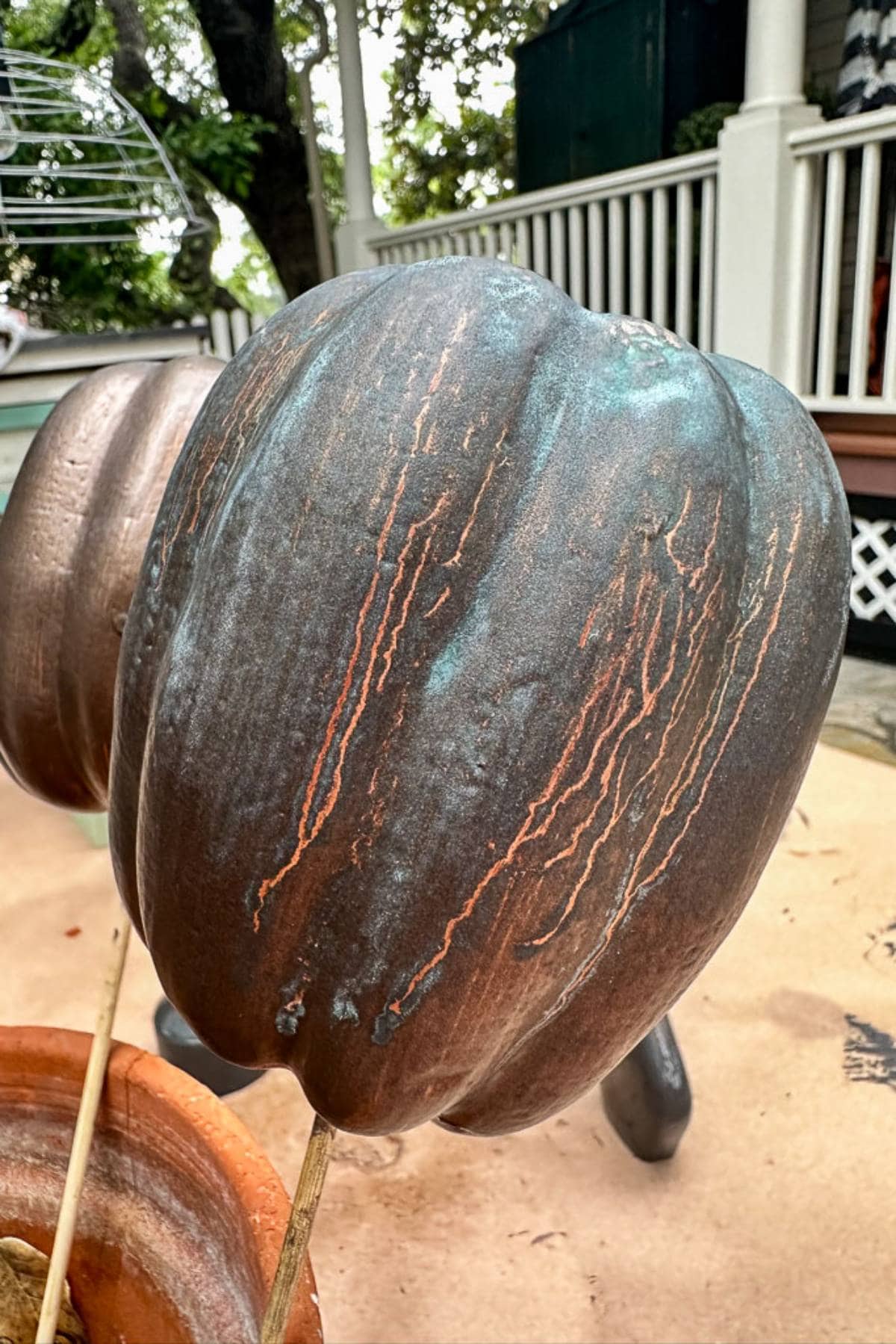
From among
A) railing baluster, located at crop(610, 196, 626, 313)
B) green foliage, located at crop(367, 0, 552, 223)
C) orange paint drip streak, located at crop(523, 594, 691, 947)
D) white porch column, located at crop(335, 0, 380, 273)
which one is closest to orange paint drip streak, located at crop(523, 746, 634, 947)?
orange paint drip streak, located at crop(523, 594, 691, 947)

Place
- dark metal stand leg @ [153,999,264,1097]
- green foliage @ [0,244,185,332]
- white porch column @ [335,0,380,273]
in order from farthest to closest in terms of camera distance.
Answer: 1. white porch column @ [335,0,380,273]
2. green foliage @ [0,244,185,332]
3. dark metal stand leg @ [153,999,264,1097]

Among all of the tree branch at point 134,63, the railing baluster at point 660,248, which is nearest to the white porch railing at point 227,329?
the tree branch at point 134,63

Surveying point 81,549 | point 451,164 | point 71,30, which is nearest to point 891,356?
point 81,549

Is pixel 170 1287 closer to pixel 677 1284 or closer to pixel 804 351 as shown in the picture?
pixel 677 1284

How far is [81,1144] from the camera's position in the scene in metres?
0.71

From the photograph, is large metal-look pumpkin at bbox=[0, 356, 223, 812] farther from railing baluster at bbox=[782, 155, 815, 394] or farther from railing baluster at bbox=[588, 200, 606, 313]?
railing baluster at bbox=[588, 200, 606, 313]

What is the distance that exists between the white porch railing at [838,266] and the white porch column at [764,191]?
0.11ft

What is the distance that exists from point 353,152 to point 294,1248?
471cm

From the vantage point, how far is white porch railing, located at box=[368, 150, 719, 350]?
3.32 meters

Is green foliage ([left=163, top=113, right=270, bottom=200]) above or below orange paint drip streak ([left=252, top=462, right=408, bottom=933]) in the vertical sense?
above

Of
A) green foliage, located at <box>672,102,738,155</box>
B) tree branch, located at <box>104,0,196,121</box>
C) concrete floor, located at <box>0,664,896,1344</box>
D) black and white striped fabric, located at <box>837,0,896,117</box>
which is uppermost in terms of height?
tree branch, located at <box>104,0,196,121</box>

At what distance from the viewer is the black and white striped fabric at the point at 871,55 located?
3.23m

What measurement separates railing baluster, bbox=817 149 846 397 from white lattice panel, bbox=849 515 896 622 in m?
0.45

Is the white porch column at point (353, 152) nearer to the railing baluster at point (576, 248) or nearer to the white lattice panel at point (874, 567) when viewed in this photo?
the railing baluster at point (576, 248)
